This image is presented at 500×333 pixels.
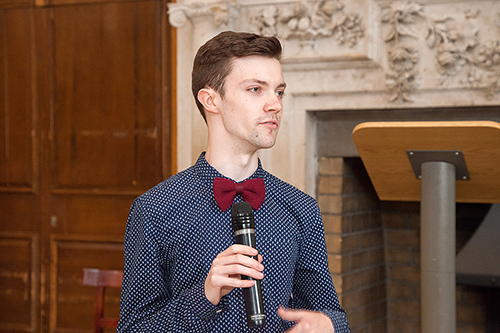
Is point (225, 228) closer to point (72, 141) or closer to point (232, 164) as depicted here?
point (232, 164)

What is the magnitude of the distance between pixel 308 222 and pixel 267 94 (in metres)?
0.31

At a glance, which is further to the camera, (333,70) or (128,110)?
(128,110)

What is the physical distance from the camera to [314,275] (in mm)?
1346

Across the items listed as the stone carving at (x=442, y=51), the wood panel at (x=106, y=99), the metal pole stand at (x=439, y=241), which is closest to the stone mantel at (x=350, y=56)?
the stone carving at (x=442, y=51)

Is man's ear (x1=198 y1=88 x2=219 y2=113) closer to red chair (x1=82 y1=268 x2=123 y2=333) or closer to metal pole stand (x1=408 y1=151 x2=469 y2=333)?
metal pole stand (x1=408 y1=151 x2=469 y2=333)

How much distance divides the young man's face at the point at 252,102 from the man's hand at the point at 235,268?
12.3 inches

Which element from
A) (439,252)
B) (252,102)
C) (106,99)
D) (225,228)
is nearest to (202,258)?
(225,228)

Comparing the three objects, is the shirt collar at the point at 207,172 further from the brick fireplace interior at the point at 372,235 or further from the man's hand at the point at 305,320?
the brick fireplace interior at the point at 372,235

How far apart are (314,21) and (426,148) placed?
4.21 feet

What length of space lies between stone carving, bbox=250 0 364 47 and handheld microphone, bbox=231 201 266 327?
197cm

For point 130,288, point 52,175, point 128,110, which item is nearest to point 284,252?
point 130,288

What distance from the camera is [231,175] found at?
52.3 inches

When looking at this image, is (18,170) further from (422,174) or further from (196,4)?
(422,174)

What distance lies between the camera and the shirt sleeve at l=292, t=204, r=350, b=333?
1.33 metres
